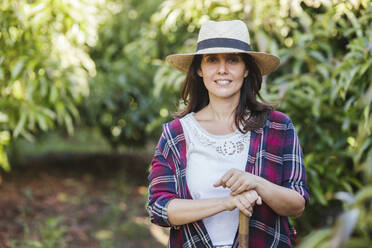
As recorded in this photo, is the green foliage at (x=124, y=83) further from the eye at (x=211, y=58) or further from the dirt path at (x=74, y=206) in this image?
the eye at (x=211, y=58)

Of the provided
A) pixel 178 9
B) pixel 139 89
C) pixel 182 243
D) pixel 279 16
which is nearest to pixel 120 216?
pixel 139 89

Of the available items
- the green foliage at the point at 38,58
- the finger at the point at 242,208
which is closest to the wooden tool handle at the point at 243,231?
the finger at the point at 242,208

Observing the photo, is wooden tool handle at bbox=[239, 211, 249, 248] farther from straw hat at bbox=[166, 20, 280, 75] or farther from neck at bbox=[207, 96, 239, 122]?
straw hat at bbox=[166, 20, 280, 75]

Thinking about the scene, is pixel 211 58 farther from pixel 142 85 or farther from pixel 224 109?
pixel 142 85

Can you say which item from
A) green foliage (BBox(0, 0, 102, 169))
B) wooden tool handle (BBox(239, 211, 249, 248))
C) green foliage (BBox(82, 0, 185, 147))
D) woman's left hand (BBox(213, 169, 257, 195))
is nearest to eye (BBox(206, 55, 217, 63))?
woman's left hand (BBox(213, 169, 257, 195))

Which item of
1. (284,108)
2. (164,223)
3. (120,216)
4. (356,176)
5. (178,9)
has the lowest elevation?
Result: (120,216)

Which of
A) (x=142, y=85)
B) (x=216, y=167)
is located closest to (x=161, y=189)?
(x=216, y=167)

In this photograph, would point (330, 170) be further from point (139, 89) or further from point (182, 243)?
point (139, 89)

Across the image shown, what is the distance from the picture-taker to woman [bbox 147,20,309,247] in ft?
6.09

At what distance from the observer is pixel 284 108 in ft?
10.6

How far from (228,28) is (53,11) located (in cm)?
197

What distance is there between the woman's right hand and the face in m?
0.49

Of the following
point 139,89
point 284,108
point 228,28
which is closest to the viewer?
point 228,28

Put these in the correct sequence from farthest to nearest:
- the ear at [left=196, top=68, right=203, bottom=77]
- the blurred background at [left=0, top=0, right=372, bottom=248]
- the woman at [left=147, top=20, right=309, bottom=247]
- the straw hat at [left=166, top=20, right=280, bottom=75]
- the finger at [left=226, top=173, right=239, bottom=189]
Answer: the blurred background at [left=0, top=0, right=372, bottom=248] → the ear at [left=196, top=68, right=203, bottom=77] → the straw hat at [left=166, top=20, right=280, bottom=75] → the woman at [left=147, top=20, right=309, bottom=247] → the finger at [left=226, top=173, right=239, bottom=189]
